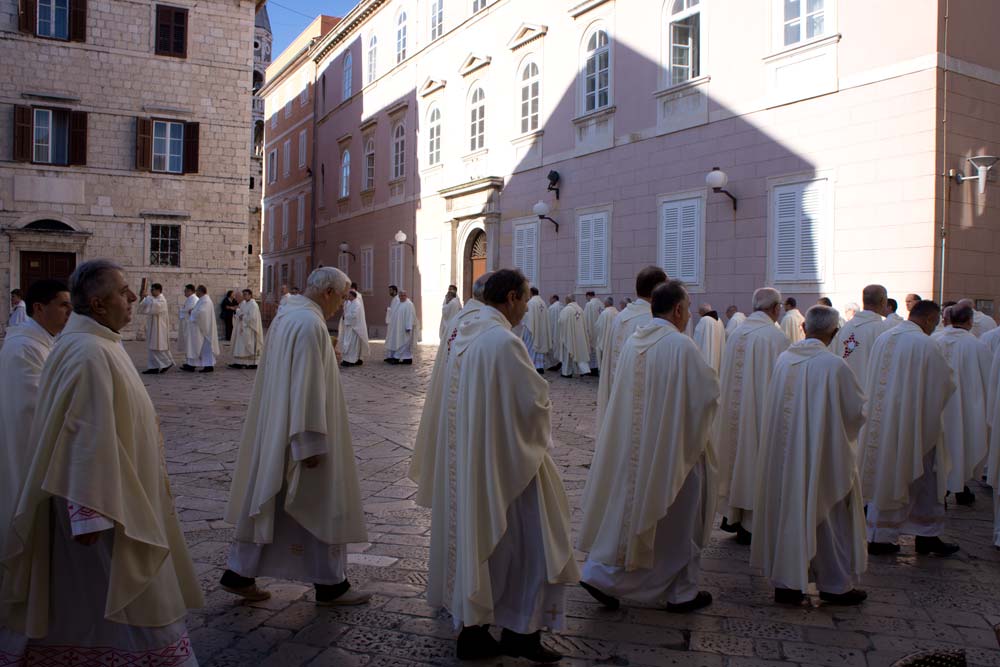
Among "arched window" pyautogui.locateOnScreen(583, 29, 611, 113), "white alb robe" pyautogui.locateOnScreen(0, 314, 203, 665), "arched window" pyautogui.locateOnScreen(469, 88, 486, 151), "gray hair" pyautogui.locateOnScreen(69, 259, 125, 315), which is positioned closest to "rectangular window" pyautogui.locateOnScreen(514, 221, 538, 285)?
"arched window" pyautogui.locateOnScreen(469, 88, 486, 151)

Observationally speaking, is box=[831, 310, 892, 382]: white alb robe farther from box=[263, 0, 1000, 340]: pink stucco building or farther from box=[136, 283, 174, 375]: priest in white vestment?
box=[136, 283, 174, 375]: priest in white vestment

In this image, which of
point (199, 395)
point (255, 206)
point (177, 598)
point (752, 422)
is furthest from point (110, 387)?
point (255, 206)

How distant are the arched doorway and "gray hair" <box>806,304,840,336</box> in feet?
61.4

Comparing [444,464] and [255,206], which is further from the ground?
[255,206]

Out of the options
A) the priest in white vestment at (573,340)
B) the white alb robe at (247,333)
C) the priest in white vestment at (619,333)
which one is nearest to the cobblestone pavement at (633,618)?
the priest in white vestment at (619,333)

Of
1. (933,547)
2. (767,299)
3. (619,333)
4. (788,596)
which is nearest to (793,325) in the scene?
(619,333)

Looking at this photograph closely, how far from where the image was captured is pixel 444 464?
4.07 meters

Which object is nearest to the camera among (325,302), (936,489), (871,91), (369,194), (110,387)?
(110,387)

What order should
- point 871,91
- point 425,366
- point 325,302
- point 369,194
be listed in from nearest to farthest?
point 325,302
point 871,91
point 425,366
point 369,194

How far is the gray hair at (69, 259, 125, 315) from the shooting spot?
325 centimetres

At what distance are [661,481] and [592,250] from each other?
14105 mm

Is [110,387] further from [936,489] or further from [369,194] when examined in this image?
[369,194]

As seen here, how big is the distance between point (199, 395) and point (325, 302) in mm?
9663

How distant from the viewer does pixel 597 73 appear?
59.9ft
